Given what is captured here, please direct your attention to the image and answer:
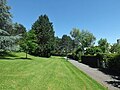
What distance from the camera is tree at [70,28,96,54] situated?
289ft

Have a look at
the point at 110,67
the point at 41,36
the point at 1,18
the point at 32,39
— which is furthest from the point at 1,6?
the point at 41,36

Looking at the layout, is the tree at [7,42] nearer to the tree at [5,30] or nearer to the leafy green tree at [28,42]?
the tree at [5,30]

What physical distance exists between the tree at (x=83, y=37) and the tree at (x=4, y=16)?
51644mm

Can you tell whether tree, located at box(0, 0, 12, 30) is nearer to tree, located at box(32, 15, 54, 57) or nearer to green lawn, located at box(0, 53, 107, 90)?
green lawn, located at box(0, 53, 107, 90)

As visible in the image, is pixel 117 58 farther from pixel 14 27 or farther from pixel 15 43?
pixel 14 27

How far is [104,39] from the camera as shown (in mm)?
92000

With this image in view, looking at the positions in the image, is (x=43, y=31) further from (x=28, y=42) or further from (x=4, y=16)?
(x=4, y=16)

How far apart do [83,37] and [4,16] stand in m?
60.3

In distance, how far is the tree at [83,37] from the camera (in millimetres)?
88150

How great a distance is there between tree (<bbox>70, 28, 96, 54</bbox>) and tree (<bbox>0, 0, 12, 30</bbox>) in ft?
169

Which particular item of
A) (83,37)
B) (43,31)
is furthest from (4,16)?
(83,37)

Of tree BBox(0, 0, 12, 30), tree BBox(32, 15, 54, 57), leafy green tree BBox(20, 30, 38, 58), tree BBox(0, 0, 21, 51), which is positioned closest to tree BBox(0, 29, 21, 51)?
tree BBox(0, 0, 21, 51)

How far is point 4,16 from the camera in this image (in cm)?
3731

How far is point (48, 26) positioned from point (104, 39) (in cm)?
2283
